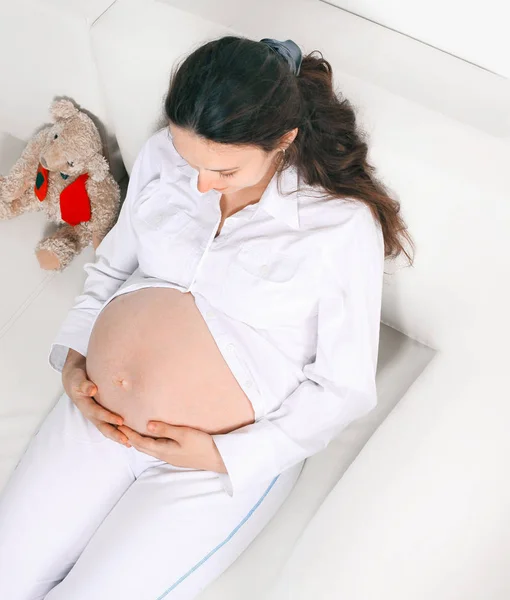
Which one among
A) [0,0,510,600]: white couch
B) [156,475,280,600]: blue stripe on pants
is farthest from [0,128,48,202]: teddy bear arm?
[156,475,280,600]: blue stripe on pants

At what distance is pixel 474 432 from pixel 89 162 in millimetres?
975

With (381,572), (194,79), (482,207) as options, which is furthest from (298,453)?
(194,79)

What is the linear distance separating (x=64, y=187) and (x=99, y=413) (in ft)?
2.02

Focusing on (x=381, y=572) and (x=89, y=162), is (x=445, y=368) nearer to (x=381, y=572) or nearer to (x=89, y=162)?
(x=381, y=572)

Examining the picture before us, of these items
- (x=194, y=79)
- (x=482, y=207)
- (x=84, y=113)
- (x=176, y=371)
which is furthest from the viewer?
(x=84, y=113)

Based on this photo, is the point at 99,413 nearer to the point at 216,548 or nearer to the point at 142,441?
the point at 142,441

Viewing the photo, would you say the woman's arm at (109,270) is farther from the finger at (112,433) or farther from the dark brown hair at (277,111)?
the dark brown hair at (277,111)

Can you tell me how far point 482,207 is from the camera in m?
1.06

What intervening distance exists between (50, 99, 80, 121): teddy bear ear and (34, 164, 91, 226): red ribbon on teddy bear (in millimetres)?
143

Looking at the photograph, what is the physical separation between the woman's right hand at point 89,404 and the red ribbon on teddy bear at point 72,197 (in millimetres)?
436

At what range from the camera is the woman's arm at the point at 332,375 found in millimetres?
1105

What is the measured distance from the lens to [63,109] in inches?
58.6

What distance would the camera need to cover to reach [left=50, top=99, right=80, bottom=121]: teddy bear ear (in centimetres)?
149

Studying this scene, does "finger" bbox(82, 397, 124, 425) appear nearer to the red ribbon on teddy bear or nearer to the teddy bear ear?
the red ribbon on teddy bear
